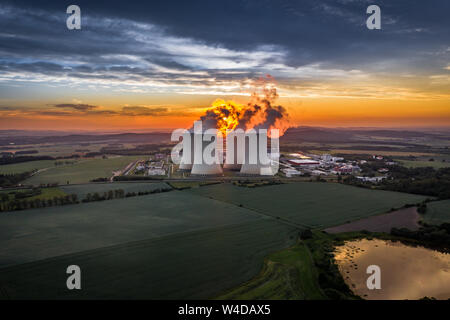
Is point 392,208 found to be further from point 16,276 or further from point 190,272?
point 16,276

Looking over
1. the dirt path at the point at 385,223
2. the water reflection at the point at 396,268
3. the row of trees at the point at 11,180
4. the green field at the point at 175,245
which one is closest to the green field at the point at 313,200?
the green field at the point at 175,245

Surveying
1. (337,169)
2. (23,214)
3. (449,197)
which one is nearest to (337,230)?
(449,197)

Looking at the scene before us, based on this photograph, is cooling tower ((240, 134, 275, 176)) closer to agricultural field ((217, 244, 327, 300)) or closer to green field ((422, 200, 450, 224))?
green field ((422, 200, 450, 224))

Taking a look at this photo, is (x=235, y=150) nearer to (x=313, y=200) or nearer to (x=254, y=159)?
(x=254, y=159)

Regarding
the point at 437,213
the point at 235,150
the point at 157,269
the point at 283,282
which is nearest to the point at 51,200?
the point at 157,269

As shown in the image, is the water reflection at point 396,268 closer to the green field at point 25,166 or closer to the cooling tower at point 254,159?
the cooling tower at point 254,159

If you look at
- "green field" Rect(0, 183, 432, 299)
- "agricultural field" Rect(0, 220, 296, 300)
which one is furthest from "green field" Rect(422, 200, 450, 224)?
"agricultural field" Rect(0, 220, 296, 300)
